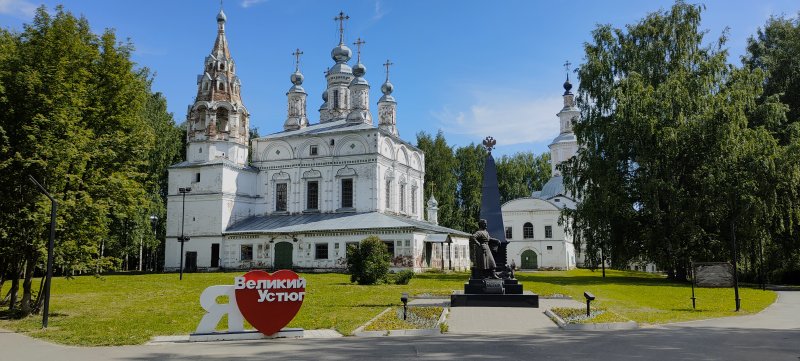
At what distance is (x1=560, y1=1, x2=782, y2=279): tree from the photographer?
27.5m

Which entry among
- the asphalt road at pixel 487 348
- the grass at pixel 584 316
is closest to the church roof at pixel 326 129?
the grass at pixel 584 316

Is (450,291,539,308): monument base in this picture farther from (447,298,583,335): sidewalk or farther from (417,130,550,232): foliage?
(417,130,550,232): foliage

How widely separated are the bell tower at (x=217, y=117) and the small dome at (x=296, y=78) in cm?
888

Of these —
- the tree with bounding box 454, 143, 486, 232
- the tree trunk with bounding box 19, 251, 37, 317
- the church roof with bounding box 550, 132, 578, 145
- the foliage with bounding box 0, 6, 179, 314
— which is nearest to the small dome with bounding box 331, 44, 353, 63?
the tree with bounding box 454, 143, 486, 232

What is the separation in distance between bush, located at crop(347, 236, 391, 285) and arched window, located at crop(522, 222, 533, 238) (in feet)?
96.2

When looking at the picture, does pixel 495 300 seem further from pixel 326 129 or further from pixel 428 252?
pixel 326 129

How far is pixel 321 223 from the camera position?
129 feet

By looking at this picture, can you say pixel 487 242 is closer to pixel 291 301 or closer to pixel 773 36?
pixel 291 301

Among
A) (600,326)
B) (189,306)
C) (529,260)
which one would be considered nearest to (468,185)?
(529,260)

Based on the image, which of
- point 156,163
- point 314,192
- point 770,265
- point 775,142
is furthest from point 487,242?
point 156,163

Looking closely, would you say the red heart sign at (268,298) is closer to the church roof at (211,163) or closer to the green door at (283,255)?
the green door at (283,255)

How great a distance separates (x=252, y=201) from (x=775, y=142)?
3291 cm

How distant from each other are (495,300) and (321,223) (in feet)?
78.8

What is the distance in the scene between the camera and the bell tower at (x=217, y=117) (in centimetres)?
4172
